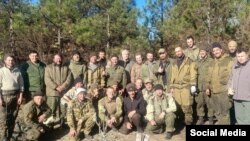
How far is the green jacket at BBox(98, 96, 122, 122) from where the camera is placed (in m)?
8.57

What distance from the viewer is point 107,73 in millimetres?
9172

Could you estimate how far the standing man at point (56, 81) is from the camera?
8.58 m

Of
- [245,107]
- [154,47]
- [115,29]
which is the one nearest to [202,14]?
[154,47]

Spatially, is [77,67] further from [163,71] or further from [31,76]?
[163,71]

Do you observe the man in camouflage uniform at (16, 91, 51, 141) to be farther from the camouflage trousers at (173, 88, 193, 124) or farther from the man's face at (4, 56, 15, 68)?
the camouflage trousers at (173, 88, 193, 124)

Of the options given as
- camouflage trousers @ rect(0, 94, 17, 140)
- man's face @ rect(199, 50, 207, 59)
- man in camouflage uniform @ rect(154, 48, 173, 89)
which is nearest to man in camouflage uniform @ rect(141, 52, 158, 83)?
man in camouflage uniform @ rect(154, 48, 173, 89)

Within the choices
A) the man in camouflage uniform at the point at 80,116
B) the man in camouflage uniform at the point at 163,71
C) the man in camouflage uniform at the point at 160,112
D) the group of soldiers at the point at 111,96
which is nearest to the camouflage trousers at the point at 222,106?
the group of soldiers at the point at 111,96

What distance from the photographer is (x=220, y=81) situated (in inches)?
321

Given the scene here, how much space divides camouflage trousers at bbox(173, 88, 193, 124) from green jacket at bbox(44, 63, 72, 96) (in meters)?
2.30

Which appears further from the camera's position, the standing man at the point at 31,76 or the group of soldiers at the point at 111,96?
the standing man at the point at 31,76

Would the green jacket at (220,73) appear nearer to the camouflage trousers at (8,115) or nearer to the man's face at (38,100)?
the man's face at (38,100)

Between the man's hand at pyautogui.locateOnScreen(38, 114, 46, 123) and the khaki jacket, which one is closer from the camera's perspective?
the man's hand at pyautogui.locateOnScreen(38, 114, 46, 123)

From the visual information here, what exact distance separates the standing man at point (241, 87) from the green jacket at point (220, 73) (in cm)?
53

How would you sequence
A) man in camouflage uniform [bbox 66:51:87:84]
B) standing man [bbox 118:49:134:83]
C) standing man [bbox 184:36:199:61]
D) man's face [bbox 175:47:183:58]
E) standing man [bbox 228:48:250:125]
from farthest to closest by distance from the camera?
standing man [bbox 118:49:134:83], man in camouflage uniform [bbox 66:51:87:84], standing man [bbox 184:36:199:61], man's face [bbox 175:47:183:58], standing man [bbox 228:48:250:125]
